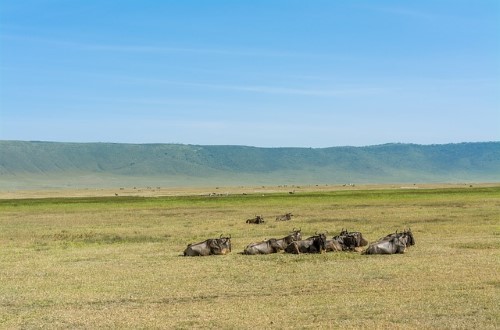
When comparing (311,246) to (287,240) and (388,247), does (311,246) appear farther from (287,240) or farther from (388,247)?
(388,247)

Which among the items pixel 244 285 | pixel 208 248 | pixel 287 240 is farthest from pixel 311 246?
pixel 244 285

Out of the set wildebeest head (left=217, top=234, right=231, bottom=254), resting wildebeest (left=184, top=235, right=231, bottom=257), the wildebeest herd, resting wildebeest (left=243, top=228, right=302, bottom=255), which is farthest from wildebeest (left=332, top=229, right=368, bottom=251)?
resting wildebeest (left=184, top=235, right=231, bottom=257)

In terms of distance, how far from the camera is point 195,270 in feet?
75.6

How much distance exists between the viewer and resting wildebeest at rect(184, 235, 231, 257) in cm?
2700

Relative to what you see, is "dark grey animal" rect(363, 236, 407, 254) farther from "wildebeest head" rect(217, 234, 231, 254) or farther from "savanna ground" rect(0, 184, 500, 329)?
"wildebeest head" rect(217, 234, 231, 254)

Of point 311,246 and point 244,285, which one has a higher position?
point 311,246

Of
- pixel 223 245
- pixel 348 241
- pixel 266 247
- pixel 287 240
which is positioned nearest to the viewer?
pixel 266 247

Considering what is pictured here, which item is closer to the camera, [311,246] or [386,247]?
[386,247]

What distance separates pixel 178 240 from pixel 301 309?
18163 millimetres

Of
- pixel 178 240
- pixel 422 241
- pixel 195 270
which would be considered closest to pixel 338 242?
pixel 422 241

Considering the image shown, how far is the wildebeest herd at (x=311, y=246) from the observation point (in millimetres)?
26375

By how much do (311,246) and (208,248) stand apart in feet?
13.9

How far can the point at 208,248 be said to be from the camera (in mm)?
27375

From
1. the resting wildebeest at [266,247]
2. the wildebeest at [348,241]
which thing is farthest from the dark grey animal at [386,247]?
the resting wildebeest at [266,247]
